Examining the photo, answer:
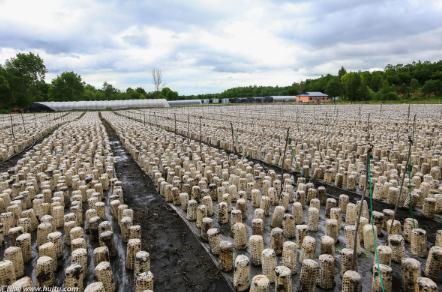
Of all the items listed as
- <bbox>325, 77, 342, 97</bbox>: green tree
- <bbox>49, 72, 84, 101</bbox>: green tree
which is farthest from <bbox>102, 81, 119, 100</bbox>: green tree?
<bbox>325, 77, 342, 97</bbox>: green tree

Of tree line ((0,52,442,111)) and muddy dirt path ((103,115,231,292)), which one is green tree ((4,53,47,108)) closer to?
tree line ((0,52,442,111))

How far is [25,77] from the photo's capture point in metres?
68.0

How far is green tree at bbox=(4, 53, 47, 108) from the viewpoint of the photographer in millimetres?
58500

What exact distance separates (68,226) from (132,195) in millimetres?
2138

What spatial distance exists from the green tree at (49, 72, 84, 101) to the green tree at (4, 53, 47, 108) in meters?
3.44

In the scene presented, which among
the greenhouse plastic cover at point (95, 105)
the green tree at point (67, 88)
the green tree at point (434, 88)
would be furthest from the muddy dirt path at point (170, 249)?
the green tree at point (67, 88)

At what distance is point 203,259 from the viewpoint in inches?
150

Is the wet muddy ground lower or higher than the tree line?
lower

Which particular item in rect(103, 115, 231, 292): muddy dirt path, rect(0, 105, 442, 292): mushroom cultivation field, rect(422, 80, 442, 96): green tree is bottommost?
rect(103, 115, 231, 292): muddy dirt path

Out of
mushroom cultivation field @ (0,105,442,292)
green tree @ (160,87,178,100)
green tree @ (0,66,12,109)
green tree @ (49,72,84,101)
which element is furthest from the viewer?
green tree @ (160,87,178,100)

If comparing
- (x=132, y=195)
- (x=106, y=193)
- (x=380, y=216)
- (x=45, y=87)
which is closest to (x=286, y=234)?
(x=380, y=216)

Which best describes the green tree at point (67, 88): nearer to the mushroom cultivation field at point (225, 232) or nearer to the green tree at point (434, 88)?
the mushroom cultivation field at point (225, 232)

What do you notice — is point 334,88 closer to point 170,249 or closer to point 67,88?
point 67,88

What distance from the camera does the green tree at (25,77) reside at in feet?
192
